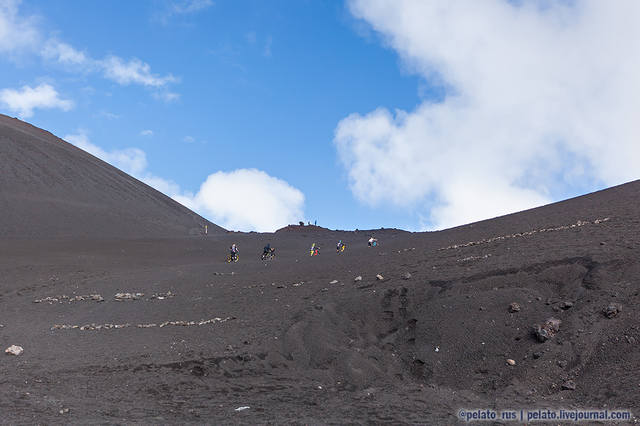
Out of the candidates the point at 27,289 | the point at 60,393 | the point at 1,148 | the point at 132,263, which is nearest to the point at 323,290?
the point at 60,393

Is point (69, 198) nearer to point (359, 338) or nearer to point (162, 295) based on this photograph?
point (162, 295)

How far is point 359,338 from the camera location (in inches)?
495

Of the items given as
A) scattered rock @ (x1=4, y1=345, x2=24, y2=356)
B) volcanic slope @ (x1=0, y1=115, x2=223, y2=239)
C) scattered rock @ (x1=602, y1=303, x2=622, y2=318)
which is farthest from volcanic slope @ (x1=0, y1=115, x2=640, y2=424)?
volcanic slope @ (x1=0, y1=115, x2=223, y2=239)

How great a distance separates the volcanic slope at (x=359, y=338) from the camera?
9.09m

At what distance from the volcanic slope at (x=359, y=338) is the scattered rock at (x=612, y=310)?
0.06 feet

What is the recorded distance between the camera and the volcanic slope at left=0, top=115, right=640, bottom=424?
29.8ft

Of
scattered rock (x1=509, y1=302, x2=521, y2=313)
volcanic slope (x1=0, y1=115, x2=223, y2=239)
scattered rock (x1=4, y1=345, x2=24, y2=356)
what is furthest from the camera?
volcanic slope (x1=0, y1=115, x2=223, y2=239)

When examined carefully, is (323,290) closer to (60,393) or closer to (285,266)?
(285,266)

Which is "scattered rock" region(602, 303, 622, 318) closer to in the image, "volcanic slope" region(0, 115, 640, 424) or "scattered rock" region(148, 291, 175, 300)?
"volcanic slope" region(0, 115, 640, 424)

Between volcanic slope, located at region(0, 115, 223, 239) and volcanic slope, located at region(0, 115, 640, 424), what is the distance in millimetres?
25547

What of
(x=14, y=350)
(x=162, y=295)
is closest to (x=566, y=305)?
(x=14, y=350)

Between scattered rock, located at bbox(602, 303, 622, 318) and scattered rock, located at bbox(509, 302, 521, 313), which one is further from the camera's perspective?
scattered rock, located at bbox(509, 302, 521, 313)

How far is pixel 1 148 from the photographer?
5712 centimetres

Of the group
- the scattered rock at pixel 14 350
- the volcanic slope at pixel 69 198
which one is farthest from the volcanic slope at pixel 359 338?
the volcanic slope at pixel 69 198
